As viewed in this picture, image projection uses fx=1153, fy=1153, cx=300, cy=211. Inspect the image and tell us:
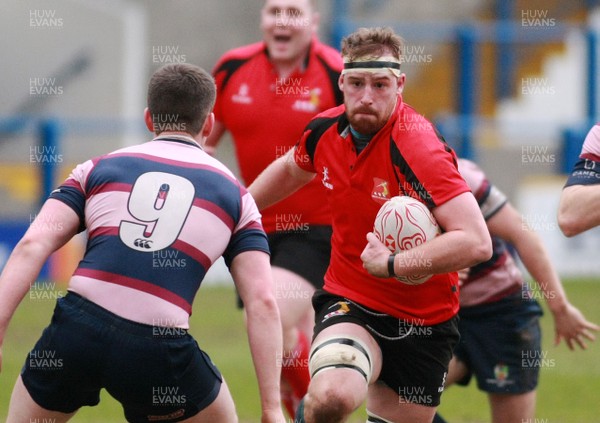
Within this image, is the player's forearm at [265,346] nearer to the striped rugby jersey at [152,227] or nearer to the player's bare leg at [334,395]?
the striped rugby jersey at [152,227]

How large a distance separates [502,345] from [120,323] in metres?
2.76

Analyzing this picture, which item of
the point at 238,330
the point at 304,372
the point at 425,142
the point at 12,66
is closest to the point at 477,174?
the point at 425,142

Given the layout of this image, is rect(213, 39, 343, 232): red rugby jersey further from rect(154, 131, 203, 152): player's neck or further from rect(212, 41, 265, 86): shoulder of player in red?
rect(154, 131, 203, 152): player's neck

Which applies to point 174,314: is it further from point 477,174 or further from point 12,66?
point 12,66

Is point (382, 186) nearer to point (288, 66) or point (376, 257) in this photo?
point (376, 257)

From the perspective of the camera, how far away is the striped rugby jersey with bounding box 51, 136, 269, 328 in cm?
409

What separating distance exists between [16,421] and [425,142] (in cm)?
203

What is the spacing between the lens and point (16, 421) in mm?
4141

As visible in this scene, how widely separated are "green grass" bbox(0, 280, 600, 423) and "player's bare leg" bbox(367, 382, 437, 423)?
246cm

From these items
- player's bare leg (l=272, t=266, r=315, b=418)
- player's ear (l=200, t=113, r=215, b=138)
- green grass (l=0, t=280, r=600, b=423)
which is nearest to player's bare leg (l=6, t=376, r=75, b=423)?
player's ear (l=200, t=113, r=215, b=138)

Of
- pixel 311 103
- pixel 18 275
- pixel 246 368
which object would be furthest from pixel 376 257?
pixel 246 368

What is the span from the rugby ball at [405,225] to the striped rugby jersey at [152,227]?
30.5 inches

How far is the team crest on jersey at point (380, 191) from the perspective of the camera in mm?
5066

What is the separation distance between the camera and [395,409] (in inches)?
201
